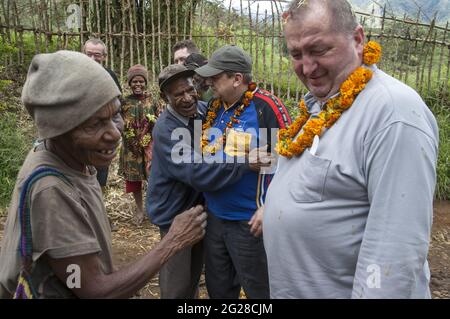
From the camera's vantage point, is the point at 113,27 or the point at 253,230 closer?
the point at 253,230

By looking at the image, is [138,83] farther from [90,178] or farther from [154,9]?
[154,9]

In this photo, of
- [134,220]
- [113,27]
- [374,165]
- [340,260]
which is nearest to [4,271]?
[340,260]

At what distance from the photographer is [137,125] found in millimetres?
5609

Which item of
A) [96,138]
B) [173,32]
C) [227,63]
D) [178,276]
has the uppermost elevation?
[173,32]

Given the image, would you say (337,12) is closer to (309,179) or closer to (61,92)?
(309,179)

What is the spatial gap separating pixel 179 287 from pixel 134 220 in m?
2.97

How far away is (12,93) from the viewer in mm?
9242

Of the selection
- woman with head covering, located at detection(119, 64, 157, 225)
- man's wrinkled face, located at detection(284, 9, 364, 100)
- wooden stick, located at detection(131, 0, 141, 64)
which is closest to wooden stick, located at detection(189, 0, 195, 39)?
wooden stick, located at detection(131, 0, 141, 64)

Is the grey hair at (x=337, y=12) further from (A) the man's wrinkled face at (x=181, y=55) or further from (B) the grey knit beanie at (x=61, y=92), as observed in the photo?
(A) the man's wrinkled face at (x=181, y=55)

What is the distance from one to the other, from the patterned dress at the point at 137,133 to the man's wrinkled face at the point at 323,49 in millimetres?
3816

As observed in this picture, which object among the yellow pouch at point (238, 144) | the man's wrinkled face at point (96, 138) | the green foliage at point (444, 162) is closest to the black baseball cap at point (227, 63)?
the yellow pouch at point (238, 144)

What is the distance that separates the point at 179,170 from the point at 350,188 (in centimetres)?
164

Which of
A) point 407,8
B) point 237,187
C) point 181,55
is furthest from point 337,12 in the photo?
point 407,8

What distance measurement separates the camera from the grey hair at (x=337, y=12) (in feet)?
5.71
